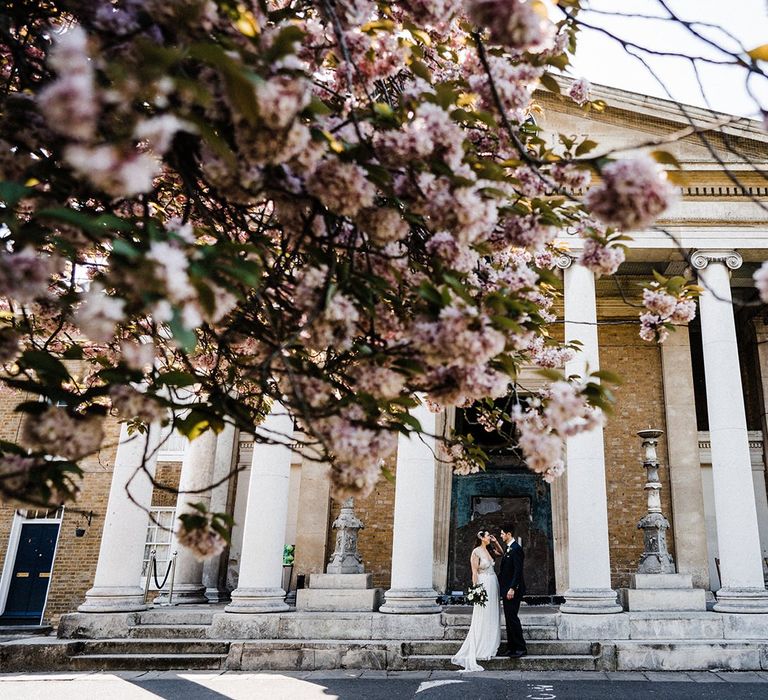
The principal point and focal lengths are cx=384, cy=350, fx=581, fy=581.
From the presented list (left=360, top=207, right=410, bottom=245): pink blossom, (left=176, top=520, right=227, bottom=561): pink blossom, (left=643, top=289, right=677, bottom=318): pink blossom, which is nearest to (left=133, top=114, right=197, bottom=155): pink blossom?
(left=360, top=207, right=410, bottom=245): pink blossom

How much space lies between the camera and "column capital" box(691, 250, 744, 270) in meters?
11.0

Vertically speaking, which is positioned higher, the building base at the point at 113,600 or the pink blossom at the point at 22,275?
the pink blossom at the point at 22,275

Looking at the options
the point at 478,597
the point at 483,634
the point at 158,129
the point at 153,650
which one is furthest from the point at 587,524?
the point at 158,129

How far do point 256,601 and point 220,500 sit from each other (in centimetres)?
454

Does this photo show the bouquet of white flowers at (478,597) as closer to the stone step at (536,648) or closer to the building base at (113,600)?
the stone step at (536,648)

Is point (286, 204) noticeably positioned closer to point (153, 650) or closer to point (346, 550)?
point (153, 650)

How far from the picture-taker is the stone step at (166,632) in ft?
30.0

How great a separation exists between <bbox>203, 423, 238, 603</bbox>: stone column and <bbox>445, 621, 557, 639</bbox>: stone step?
6.10 meters

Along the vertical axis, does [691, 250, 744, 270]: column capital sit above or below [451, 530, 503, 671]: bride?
above

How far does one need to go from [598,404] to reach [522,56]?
6.54 feet

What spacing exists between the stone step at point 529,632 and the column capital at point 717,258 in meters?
7.10

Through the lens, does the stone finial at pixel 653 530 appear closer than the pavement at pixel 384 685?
No

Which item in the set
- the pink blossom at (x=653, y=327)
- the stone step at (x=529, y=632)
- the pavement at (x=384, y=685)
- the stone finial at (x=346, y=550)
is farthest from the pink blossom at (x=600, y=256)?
the stone finial at (x=346, y=550)

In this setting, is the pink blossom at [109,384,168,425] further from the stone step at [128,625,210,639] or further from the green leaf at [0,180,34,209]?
the stone step at [128,625,210,639]
